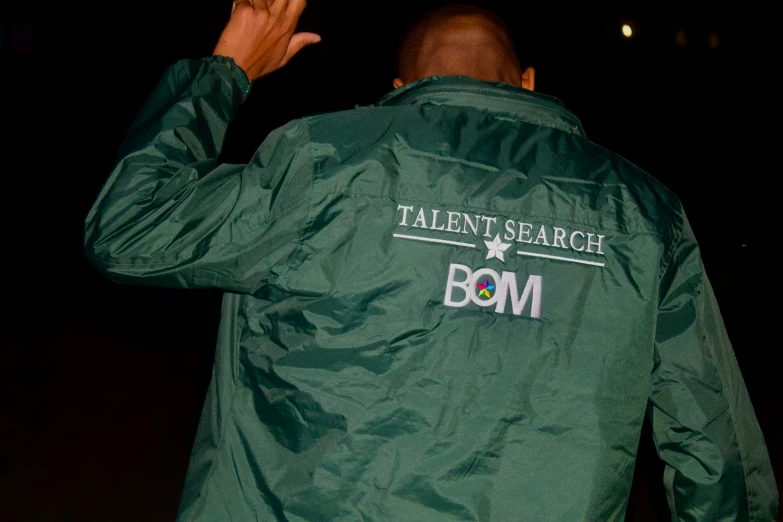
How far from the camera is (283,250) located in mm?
977

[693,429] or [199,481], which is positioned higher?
[693,429]

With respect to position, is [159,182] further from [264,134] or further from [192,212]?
[264,134]

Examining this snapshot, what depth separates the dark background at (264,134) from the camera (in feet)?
14.7

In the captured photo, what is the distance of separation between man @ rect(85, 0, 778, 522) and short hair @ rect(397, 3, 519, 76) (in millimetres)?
281

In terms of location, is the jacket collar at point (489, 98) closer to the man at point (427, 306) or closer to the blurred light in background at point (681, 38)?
the man at point (427, 306)

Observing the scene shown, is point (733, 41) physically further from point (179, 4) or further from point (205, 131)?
point (205, 131)

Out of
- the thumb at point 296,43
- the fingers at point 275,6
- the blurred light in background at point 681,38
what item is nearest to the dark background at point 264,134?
the blurred light in background at point 681,38

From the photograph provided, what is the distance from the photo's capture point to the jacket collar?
1094mm

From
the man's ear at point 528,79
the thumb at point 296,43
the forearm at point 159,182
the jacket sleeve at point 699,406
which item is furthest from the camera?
the man's ear at point 528,79

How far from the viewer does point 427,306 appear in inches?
39.0

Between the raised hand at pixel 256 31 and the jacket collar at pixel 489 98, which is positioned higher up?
the raised hand at pixel 256 31

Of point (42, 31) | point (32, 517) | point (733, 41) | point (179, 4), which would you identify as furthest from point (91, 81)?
point (733, 41)

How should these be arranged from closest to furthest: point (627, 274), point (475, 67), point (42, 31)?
point (627, 274), point (475, 67), point (42, 31)

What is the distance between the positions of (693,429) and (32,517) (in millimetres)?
2646
